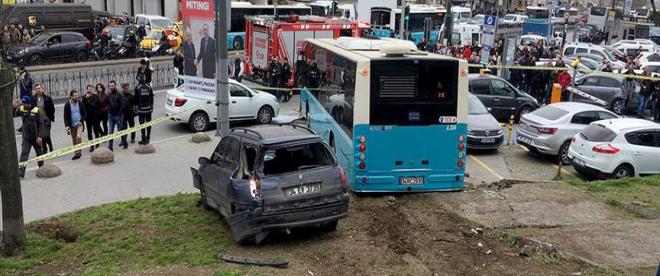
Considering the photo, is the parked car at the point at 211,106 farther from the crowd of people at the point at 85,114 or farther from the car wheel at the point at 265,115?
the crowd of people at the point at 85,114

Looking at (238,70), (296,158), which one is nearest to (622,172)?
(296,158)

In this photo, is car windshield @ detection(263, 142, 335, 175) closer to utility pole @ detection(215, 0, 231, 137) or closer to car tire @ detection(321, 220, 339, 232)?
car tire @ detection(321, 220, 339, 232)

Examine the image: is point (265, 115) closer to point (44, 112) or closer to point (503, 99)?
point (44, 112)

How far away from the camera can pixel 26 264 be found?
930 cm

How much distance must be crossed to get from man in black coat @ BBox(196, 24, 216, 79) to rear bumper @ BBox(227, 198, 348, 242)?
9250mm

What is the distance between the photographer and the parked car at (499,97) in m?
22.5

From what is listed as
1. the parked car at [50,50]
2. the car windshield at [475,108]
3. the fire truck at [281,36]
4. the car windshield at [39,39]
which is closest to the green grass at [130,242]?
the car windshield at [475,108]

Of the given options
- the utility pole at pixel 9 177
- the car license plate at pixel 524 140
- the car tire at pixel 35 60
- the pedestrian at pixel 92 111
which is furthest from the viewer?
the car tire at pixel 35 60

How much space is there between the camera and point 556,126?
17828 mm

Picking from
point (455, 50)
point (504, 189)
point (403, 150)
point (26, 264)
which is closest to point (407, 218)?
point (403, 150)

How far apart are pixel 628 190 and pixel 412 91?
201 inches

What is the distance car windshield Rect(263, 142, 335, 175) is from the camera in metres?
9.68

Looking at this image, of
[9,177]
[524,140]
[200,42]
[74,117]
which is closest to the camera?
A: [9,177]

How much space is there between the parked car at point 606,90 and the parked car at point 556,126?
7150mm
